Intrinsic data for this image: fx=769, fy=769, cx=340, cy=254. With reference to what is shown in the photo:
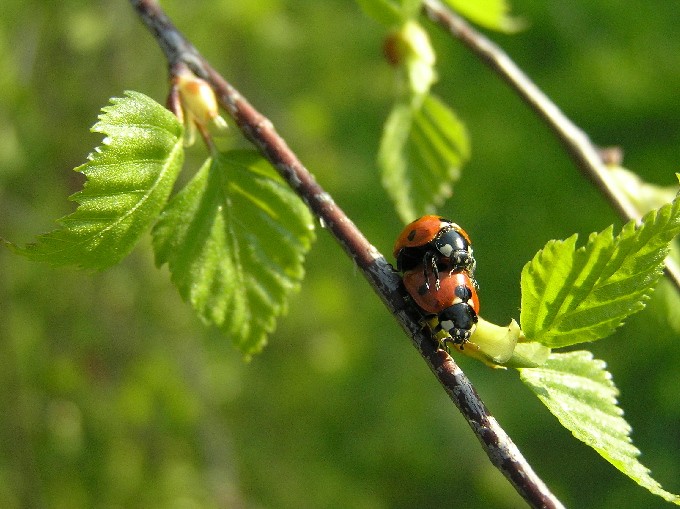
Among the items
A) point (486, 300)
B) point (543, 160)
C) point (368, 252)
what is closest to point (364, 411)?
point (486, 300)

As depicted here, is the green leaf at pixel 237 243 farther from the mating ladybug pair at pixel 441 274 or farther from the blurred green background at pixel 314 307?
the blurred green background at pixel 314 307

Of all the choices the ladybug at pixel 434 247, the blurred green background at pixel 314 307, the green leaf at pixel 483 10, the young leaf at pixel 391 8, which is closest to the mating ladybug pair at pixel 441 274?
the ladybug at pixel 434 247

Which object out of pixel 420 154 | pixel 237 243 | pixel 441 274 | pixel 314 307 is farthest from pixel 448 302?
pixel 314 307

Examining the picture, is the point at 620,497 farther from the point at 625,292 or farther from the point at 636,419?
the point at 625,292

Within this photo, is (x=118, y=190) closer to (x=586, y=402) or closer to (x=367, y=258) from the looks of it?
(x=367, y=258)

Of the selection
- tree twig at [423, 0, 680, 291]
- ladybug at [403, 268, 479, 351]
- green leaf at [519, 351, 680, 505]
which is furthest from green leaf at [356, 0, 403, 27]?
green leaf at [519, 351, 680, 505]
